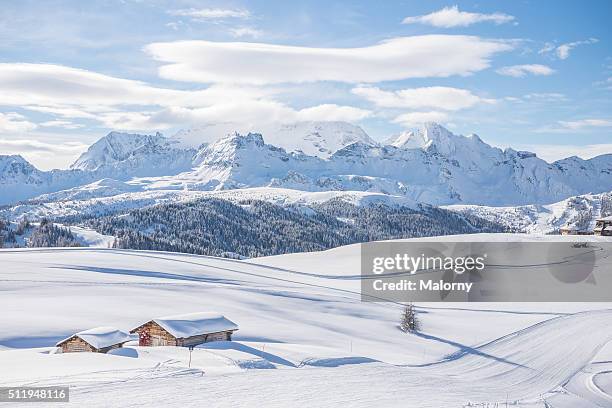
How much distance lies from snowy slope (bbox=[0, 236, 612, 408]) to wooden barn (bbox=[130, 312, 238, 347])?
4.64ft

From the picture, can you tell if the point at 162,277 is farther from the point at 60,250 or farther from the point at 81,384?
Result: the point at 81,384

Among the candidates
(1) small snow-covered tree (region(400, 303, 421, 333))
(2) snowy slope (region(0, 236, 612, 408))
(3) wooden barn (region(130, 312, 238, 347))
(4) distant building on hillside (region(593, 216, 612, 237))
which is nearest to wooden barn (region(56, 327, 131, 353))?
(2) snowy slope (region(0, 236, 612, 408))

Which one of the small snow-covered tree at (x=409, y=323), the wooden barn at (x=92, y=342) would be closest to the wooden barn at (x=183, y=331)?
the wooden barn at (x=92, y=342)

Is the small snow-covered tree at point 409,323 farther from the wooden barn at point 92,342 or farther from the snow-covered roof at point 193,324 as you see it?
the wooden barn at point 92,342

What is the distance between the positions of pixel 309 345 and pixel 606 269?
256ft

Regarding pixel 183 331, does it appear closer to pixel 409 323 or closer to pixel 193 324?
→ pixel 193 324

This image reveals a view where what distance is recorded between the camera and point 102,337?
3881 cm

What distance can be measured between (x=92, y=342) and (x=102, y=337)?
108 cm

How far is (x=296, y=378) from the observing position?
31.6 metres

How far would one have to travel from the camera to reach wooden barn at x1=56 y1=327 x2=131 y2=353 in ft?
124

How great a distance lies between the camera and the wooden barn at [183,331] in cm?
4066

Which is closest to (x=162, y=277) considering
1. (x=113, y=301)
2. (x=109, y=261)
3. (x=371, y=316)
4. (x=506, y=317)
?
(x=109, y=261)

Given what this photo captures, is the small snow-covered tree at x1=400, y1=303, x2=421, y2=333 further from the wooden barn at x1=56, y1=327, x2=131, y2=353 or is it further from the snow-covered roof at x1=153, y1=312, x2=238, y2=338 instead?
the wooden barn at x1=56, y1=327, x2=131, y2=353

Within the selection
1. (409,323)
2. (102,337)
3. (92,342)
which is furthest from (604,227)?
(92,342)
